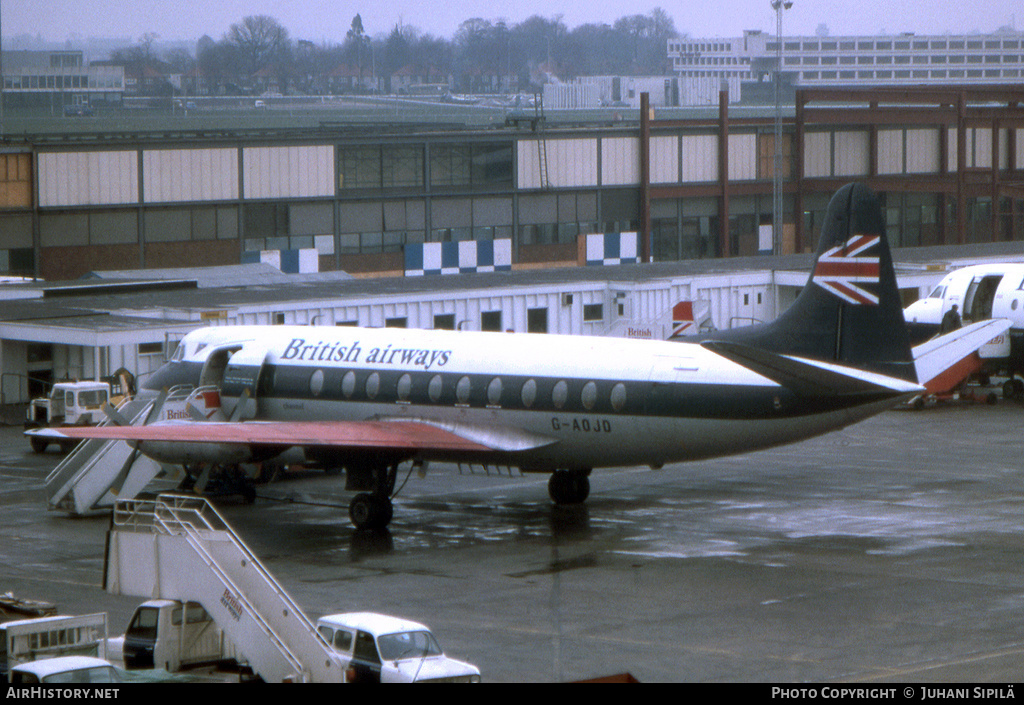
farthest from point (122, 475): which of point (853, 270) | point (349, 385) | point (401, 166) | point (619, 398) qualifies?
point (401, 166)

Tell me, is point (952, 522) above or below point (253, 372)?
below

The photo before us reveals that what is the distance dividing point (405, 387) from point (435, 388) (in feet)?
2.90

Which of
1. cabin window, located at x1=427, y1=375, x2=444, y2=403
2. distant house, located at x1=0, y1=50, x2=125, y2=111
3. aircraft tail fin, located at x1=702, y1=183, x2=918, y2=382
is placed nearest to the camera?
aircraft tail fin, located at x1=702, y1=183, x2=918, y2=382

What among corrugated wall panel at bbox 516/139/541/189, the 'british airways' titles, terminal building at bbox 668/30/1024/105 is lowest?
the 'british airways' titles

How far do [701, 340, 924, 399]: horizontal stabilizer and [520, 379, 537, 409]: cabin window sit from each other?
Answer: 15.5 feet

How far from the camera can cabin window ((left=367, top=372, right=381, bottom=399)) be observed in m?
35.7

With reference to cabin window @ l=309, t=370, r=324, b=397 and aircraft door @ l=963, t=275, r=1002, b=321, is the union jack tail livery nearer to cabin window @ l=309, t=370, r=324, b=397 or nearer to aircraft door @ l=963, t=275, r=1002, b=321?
cabin window @ l=309, t=370, r=324, b=397

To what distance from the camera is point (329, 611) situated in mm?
26016

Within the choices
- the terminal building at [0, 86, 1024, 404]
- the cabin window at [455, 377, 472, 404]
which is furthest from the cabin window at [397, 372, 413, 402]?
the terminal building at [0, 86, 1024, 404]

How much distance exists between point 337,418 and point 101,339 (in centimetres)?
1628

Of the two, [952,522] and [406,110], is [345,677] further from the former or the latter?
[406,110]

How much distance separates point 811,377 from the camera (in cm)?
3038

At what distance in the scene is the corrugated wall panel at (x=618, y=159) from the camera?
8975 cm
